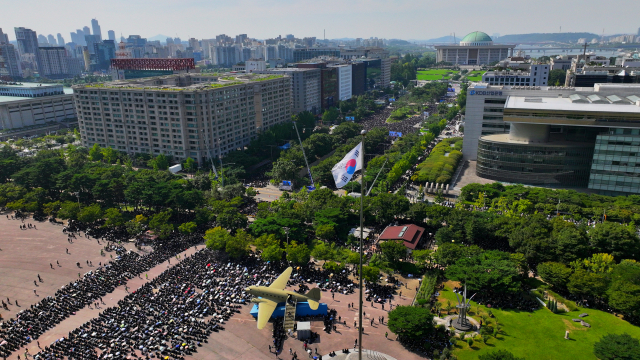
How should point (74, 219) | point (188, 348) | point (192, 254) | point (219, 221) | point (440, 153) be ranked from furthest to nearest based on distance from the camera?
point (440, 153)
point (74, 219)
point (219, 221)
point (192, 254)
point (188, 348)

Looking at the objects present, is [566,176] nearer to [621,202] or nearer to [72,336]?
[621,202]

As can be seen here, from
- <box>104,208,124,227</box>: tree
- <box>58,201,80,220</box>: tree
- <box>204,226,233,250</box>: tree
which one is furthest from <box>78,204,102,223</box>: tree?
<box>204,226,233,250</box>: tree

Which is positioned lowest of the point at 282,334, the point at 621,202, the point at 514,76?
the point at 282,334

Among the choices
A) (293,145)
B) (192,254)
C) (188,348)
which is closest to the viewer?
(188,348)

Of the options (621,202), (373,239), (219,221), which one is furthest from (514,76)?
(219,221)

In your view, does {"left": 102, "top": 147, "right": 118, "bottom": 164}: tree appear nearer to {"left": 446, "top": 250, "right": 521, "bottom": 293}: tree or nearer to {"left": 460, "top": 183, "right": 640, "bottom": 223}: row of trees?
{"left": 460, "top": 183, "right": 640, "bottom": 223}: row of trees

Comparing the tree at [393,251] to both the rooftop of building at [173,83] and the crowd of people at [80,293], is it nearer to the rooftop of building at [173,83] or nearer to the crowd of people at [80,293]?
the crowd of people at [80,293]
